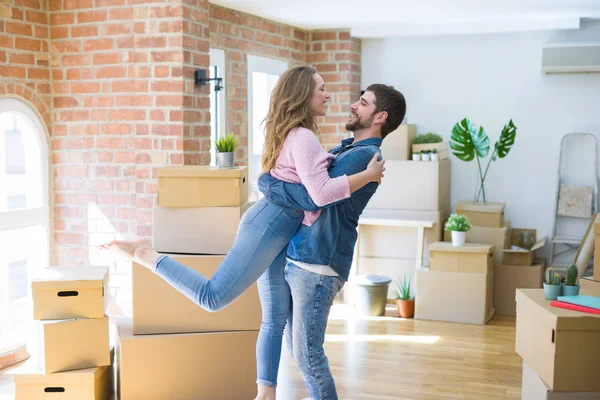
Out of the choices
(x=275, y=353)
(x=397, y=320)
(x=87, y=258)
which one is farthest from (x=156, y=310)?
(x=397, y=320)

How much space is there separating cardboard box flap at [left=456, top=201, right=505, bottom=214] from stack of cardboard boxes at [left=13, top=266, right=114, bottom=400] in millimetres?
3509

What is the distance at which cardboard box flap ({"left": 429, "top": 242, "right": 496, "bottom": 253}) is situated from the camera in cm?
546

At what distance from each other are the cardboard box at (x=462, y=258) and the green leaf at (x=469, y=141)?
0.83m

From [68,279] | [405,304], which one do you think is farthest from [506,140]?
[68,279]

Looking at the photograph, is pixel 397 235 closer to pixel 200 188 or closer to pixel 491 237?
pixel 491 237

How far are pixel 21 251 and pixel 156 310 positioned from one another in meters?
1.59

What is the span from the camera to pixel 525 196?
634cm

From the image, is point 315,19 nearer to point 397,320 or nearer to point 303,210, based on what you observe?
point 397,320

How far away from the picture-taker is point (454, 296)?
5.52 metres

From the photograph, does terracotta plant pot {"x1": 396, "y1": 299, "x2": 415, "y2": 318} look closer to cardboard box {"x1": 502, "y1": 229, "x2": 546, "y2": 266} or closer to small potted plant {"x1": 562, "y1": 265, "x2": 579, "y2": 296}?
cardboard box {"x1": 502, "y1": 229, "x2": 546, "y2": 266}

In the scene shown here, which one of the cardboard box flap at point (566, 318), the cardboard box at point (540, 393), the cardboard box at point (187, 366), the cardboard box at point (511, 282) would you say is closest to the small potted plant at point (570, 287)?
the cardboard box flap at point (566, 318)

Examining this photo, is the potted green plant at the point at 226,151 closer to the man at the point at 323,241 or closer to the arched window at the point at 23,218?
the man at the point at 323,241

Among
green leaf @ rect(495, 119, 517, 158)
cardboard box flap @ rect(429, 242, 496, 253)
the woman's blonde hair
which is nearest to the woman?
the woman's blonde hair

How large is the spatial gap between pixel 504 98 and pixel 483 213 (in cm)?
110
